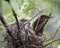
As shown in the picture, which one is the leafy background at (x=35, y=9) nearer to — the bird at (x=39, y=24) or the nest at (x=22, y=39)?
the bird at (x=39, y=24)

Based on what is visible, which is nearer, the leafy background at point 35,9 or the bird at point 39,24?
the bird at point 39,24

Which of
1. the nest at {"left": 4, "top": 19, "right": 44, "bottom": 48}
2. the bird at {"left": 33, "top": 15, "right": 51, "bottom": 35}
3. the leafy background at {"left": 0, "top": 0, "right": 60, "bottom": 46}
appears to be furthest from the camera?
the leafy background at {"left": 0, "top": 0, "right": 60, "bottom": 46}

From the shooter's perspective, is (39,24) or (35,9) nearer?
(39,24)

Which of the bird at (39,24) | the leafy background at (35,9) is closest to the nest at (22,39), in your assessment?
the bird at (39,24)

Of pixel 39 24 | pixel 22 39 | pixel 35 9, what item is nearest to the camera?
pixel 22 39

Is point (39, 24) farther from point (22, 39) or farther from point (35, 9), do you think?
point (35, 9)

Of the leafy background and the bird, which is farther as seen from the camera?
the leafy background

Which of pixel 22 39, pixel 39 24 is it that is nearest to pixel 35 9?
pixel 39 24

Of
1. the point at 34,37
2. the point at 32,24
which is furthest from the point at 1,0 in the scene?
the point at 34,37

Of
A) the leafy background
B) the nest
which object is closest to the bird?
the nest

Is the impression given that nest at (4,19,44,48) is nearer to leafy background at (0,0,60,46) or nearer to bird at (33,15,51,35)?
bird at (33,15,51,35)
